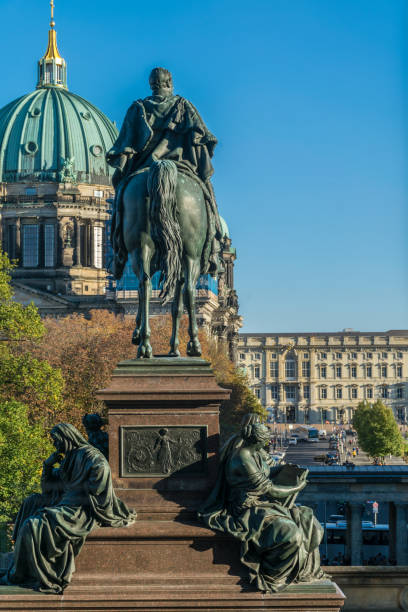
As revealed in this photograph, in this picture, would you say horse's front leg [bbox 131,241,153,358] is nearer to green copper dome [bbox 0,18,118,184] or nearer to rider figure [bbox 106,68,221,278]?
rider figure [bbox 106,68,221,278]

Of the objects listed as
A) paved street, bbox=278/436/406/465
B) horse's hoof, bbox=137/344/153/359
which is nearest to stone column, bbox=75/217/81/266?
paved street, bbox=278/436/406/465

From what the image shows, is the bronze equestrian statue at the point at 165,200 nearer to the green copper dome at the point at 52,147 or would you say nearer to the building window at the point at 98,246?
the building window at the point at 98,246

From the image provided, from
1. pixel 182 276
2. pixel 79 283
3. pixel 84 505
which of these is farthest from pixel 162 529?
pixel 79 283

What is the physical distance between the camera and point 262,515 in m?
12.7

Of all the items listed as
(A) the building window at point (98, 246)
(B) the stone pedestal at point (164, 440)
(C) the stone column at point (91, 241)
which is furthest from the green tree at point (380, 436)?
(B) the stone pedestal at point (164, 440)

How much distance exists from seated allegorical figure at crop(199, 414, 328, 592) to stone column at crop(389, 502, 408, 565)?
1248 inches

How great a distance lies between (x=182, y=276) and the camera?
14859 mm

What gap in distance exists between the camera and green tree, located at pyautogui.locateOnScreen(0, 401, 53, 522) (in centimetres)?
3231

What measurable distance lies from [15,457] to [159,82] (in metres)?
19.4

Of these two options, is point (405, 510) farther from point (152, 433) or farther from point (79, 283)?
point (79, 283)

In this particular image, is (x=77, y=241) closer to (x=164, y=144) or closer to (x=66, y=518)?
(x=164, y=144)

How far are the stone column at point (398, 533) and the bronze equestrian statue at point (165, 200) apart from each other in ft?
102

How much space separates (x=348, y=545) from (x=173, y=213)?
3579 centimetres

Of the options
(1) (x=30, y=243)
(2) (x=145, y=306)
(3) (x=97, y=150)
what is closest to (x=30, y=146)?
(3) (x=97, y=150)
